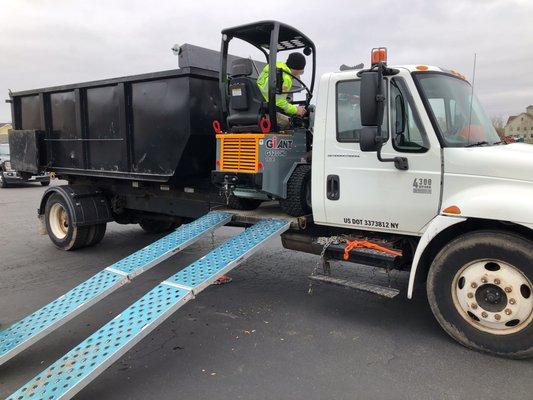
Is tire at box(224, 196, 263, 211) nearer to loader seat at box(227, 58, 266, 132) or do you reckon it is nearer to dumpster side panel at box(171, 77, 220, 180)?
dumpster side panel at box(171, 77, 220, 180)

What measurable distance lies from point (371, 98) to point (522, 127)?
2.77 m

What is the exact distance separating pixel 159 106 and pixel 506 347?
4.61m

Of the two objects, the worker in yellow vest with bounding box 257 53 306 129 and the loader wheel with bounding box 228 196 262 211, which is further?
the loader wheel with bounding box 228 196 262 211

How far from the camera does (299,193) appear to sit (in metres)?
5.11

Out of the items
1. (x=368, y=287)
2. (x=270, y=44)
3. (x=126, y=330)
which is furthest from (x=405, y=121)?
→ (x=126, y=330)

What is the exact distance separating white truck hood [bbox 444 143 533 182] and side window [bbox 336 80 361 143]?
0.88m

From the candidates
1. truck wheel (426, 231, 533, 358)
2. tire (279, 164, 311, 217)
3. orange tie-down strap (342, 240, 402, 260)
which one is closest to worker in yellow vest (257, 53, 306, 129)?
tire (279, 164, 311, 217)

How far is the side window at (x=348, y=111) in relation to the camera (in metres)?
4.47

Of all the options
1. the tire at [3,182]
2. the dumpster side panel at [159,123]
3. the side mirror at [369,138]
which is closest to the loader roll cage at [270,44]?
the dumpster side panel at [159,123]

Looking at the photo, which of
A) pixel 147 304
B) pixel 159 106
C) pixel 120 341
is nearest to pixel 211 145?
pixel 159 106

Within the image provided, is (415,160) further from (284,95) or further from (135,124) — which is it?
(135,124)

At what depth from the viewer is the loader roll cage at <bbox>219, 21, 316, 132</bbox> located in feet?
16.5

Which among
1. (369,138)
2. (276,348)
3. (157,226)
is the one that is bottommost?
(276,348)

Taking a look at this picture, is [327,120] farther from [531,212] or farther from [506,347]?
[506,347]
